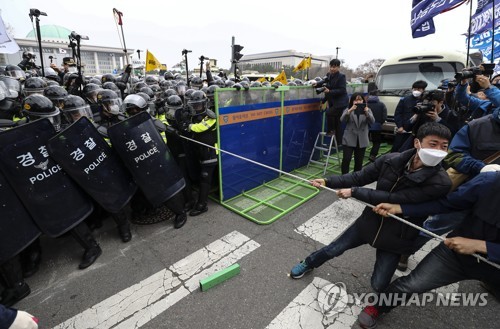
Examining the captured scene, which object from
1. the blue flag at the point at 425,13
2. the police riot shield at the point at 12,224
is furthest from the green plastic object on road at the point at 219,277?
the blue flag at the point at 425,13

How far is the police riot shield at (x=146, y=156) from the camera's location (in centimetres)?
313

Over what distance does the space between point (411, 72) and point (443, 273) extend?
282 inches

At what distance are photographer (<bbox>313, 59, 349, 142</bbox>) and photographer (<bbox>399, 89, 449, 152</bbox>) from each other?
1.45 metres

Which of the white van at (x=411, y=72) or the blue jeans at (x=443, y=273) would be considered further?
the white van at (x=411, y=72)

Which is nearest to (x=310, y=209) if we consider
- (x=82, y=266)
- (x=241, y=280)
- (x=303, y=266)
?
(x=303, y=266)

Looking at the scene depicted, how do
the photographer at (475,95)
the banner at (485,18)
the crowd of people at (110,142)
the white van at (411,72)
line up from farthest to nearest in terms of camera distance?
the banner at (485,18)
the white van at (411,72)
the photographer at (475,95)
the crowd of people at (110,142)

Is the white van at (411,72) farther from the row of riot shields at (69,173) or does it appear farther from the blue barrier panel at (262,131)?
the row of riot shields at (69,173)

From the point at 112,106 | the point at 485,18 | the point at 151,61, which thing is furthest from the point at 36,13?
the point at 485,18

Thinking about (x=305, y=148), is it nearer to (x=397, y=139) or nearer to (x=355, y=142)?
(x=355, y=142)

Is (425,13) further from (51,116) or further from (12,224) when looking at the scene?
(12,224)

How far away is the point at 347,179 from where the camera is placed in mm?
2414

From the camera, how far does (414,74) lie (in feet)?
23.7

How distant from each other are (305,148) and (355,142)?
144 cm

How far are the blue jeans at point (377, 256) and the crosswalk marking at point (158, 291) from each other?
100 cm
